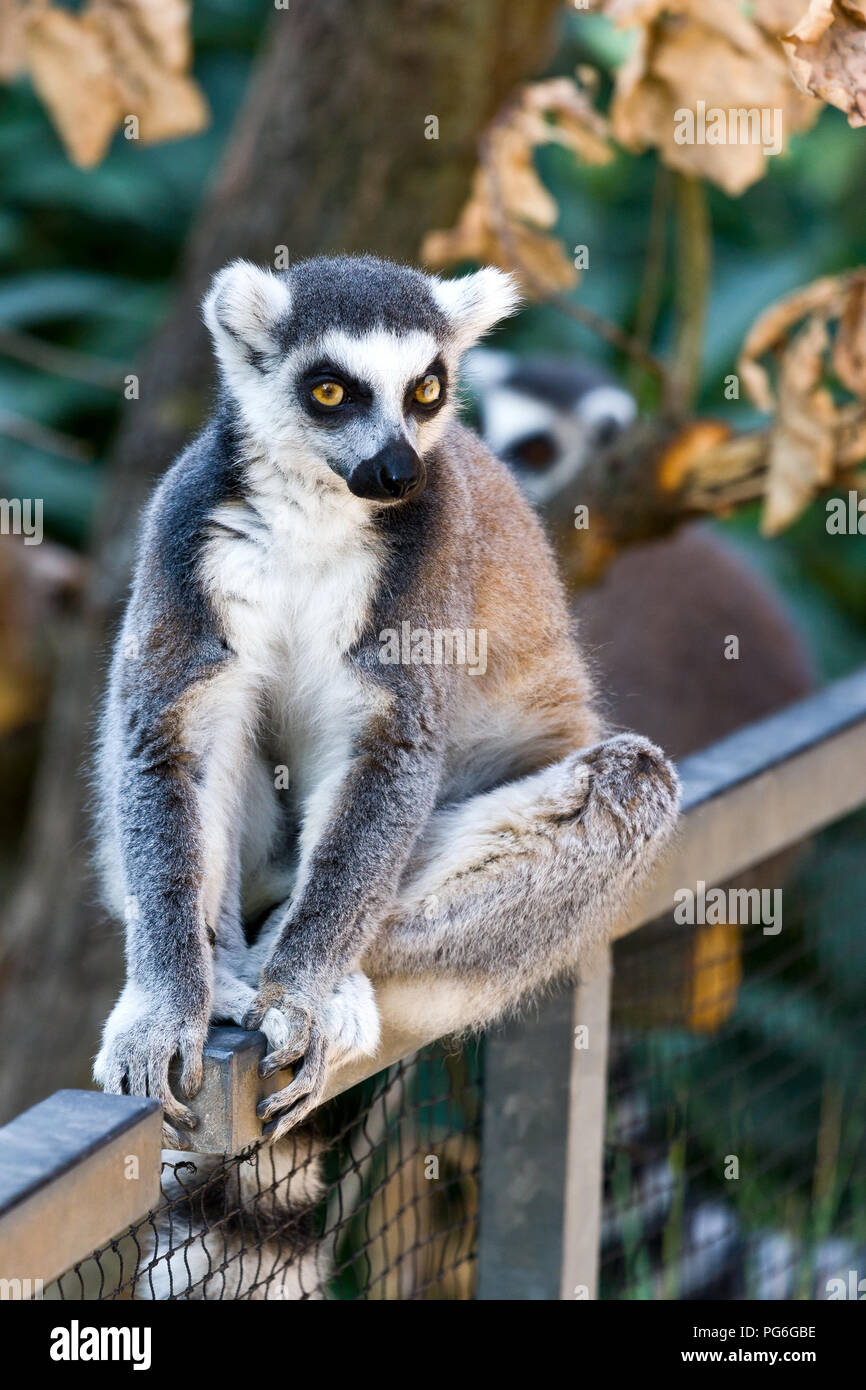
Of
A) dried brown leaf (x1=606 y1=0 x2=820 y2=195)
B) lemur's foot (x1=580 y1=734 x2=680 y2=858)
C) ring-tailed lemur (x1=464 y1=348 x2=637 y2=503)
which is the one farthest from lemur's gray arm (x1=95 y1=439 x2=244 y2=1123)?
ring-tailed lemur (x1=464 y1=348 x2=637 y2=503)

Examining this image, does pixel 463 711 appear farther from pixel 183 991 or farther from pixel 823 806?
pixel 183 991

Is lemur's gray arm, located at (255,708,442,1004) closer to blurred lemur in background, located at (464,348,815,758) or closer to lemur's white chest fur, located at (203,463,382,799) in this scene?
lemur's white chest fur, located at (203,463,382,799)

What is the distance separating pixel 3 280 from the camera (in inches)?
292

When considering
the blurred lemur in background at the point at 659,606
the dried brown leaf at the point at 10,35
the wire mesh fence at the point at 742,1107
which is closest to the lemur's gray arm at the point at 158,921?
the wire mesh fence at the point at 742,1107

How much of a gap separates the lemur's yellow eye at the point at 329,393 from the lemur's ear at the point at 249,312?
0.12m

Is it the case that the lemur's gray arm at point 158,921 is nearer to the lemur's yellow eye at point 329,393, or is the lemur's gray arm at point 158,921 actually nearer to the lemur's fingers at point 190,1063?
the lemur's fingers at point 190,1063

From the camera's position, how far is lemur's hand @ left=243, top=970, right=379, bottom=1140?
192 cm

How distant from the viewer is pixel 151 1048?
1.97 m

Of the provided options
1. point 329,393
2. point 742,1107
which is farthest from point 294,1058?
point 742,1107

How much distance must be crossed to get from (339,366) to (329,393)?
0.15 ft

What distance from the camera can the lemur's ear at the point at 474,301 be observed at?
261 centimetres

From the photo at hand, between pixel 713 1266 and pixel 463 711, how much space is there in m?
2.07
